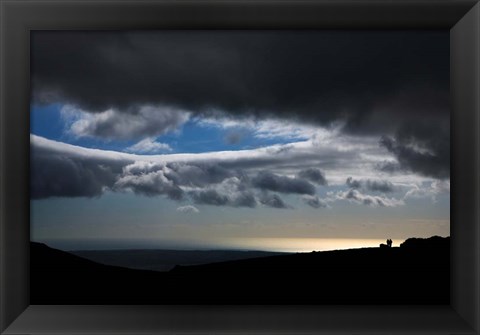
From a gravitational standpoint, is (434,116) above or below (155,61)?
below

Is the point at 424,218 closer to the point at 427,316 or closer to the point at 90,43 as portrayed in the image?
the point at 427,316

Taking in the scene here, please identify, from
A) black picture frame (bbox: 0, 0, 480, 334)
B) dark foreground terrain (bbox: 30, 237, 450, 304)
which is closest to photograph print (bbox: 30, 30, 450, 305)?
dark foreground terrain (bbox: 30, 237, 450, 304)

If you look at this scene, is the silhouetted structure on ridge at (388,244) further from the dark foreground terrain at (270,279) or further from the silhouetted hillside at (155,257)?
the silhouetted hillside at (155,257)

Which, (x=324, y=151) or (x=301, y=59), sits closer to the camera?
(x=301, y=59)

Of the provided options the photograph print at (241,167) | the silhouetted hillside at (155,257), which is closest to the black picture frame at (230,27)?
the photograph print at (241,167)

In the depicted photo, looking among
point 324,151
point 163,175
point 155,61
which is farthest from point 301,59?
point 163,175

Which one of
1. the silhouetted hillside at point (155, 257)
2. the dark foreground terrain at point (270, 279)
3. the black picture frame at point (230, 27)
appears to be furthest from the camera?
the silhouetted hillside at point (155, 257)

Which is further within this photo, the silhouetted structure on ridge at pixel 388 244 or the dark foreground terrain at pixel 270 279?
the silhouetted structure on ridge at pixel 388 244
